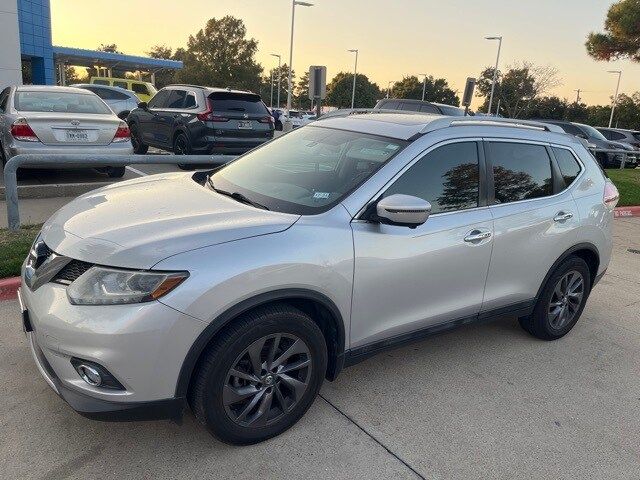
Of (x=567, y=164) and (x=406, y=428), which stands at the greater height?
(x=567, y=164)

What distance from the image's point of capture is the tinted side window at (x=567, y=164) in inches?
161

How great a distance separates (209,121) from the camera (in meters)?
10.1

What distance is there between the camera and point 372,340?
120 inches

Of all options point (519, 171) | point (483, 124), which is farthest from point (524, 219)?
point (483, 124)

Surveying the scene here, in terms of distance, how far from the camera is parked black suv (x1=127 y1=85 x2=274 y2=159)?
10102 millimetres

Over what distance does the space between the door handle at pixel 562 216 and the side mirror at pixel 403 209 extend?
5.33 feet

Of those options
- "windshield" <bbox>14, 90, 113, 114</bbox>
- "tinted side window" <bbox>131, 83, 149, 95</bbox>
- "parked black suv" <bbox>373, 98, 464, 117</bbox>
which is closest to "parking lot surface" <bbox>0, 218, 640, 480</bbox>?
"windshield" <bbox>14, 90, 113, 114</bbox>

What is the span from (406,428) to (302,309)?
3.12 feet

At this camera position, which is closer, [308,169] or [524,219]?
[308,169]

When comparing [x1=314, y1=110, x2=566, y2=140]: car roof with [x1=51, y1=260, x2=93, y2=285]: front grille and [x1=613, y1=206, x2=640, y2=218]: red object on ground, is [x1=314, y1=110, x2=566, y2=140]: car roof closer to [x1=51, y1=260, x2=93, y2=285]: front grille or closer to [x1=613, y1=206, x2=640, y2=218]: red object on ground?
[x1=51, y1=260, x2=93, y2=285]: front grille

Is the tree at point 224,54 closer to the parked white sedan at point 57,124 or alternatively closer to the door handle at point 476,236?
the parked white sedan at point 57,124

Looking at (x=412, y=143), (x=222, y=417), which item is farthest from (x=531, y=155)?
(x=222, y=417)

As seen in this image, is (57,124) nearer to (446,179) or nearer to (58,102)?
(58,102)

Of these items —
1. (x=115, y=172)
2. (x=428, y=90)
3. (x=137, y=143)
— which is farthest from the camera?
(x=428, y=90)
